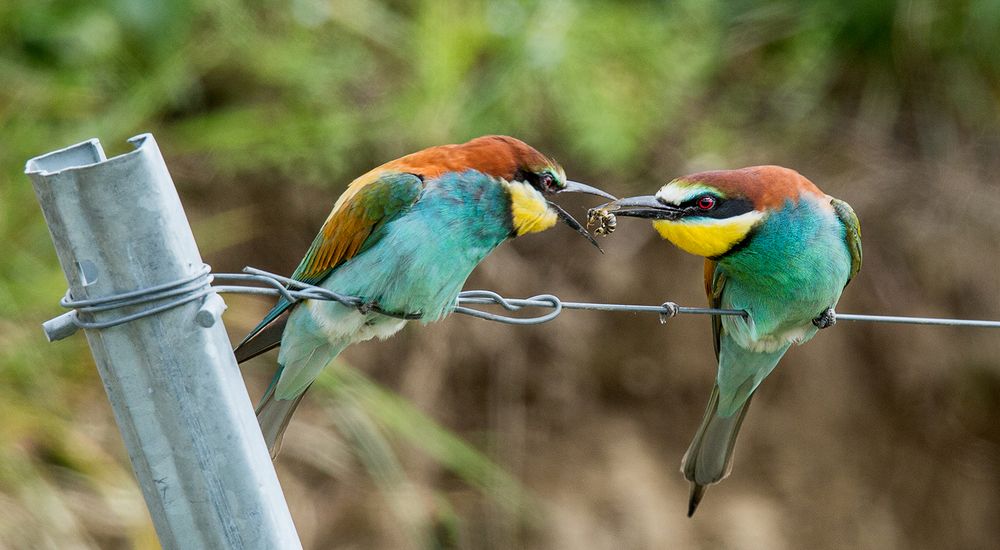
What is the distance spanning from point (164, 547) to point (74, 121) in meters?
2.74

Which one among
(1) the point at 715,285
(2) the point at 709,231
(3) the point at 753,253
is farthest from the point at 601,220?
(1) the point at 715,285

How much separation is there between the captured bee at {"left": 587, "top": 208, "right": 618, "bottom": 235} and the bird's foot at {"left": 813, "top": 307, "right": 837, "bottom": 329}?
50cm

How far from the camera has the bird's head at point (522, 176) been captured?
204 centimetres

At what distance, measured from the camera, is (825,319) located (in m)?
2.26

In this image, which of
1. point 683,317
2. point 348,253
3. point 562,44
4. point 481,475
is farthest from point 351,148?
point 348,253

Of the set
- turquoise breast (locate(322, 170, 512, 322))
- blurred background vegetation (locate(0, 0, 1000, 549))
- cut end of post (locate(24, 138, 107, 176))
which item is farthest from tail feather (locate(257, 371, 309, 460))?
blurred background vegetation (locate(0, 0, 1000, 549))

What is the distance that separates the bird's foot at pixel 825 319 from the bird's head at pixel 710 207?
0.89 ft

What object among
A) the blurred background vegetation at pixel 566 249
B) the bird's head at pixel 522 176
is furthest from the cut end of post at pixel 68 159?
the blurred background vegetation at pixel 566 249

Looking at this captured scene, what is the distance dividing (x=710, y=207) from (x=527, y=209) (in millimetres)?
353

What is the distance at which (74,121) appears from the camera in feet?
12.1

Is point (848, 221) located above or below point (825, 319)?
above

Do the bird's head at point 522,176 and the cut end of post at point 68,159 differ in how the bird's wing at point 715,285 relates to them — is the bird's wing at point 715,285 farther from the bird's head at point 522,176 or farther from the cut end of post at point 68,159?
the cut end of post at point 68,159

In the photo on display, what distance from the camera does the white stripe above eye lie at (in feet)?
6.84

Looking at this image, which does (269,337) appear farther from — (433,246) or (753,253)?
(753,253)
